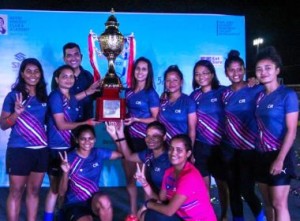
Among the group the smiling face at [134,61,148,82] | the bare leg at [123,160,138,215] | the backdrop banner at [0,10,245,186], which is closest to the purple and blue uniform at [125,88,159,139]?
the smiling face at [134,61,148,82]

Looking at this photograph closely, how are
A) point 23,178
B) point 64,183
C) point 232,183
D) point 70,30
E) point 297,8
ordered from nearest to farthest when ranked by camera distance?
point 64,183 < point 23,178 < point 232,183 < point 70,30 < point 297,8

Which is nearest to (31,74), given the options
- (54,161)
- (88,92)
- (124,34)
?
(88,92)

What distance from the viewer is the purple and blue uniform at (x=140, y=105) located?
3938 millimetres

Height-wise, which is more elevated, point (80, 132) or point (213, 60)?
point (213, 60)

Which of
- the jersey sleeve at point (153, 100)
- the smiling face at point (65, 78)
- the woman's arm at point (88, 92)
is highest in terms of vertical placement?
the smiling face at point (65, 78)

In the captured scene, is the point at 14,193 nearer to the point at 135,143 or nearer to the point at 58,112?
the point at 58,112

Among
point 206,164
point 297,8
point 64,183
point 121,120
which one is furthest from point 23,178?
point 297,8

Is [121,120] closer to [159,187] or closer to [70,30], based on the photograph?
[159,187]

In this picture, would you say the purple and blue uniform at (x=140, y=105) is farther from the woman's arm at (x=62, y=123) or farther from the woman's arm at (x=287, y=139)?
the woman's arm at (x=287, y=139)

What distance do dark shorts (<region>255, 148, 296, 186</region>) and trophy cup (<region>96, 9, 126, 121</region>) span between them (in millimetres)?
1203

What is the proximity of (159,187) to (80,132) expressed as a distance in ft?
2.33

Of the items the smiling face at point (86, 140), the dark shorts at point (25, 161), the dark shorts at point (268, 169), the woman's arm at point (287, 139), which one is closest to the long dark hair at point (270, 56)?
the woman's arm at point (287, 139)

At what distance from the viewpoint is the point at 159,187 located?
135 inches

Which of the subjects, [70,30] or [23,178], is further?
[70,30]
